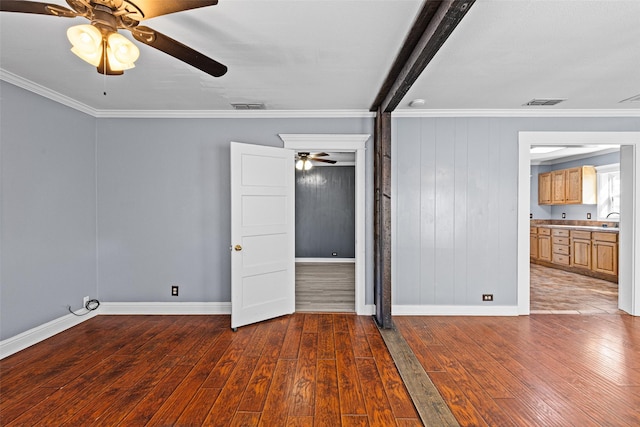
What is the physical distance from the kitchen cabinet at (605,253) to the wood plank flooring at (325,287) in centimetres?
430

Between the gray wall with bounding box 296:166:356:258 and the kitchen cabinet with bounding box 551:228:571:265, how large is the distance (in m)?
4.20

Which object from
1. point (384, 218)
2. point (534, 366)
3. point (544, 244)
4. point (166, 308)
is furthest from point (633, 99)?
point (166, 308)

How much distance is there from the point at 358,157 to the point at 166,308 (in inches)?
118

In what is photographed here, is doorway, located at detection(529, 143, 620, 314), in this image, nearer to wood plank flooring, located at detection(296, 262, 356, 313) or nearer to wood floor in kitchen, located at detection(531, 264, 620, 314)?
wood floor in kitchen, located at detection(531, 264, 620, 314)

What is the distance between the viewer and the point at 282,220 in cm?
381

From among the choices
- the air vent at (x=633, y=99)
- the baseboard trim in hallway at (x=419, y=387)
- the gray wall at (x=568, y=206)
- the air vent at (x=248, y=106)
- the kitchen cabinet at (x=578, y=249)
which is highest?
the air vent at (x=248, y=106)

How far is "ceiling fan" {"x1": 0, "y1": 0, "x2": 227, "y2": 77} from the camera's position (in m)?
1.44

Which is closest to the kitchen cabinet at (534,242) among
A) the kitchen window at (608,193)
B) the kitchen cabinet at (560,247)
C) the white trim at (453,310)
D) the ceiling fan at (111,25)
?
the kitchen cabinet at (560,247)

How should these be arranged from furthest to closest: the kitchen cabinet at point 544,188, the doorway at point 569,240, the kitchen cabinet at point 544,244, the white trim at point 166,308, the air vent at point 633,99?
1. the kitchen cabinet at point 544,188
2. the kitchen cabinet at point 544,244
3. the doorway at point 569,240
4. the white trim at point 166,308
5. the air vent at point 633,99

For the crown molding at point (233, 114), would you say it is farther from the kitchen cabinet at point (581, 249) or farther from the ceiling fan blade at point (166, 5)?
the kitchen cabinet at point (581, 249)

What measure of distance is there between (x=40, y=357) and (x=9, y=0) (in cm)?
280

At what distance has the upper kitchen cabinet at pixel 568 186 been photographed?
6.40m

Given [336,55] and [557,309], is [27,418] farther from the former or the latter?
[557,309]

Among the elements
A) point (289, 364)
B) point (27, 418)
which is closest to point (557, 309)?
point (289, 364)
